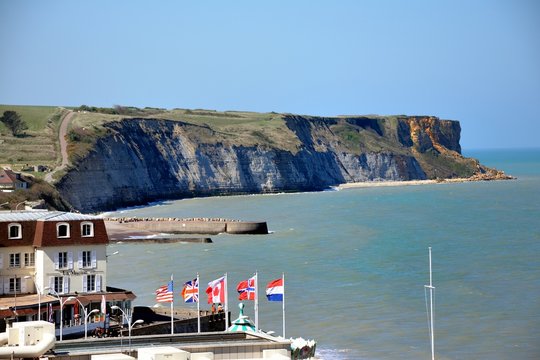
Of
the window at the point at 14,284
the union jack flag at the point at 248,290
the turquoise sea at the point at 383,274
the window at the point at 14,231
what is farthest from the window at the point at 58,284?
the turquoise sea at the point at 383,274

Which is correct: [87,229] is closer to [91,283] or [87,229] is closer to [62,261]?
[62,261]

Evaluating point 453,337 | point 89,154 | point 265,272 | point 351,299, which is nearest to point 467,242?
point 265,272

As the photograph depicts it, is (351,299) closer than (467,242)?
Yes

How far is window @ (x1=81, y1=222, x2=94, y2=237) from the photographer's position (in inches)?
1966

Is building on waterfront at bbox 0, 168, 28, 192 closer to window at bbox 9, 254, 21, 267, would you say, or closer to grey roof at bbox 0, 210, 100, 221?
grey roof at bbox 0, 210, 100, 221

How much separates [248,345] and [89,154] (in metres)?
161

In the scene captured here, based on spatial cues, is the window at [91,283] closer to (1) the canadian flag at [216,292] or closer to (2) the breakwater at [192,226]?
(1) the canadian flag at [216,292]

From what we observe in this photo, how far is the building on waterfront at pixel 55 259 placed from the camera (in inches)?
1933

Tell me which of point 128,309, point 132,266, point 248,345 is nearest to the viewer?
point 248,345

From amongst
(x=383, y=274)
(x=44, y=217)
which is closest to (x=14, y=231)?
(x=44, y=217)

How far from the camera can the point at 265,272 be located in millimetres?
90125

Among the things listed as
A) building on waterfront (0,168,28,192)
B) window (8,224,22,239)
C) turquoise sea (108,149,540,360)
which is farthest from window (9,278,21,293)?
building on waterfront (0,168,28,192)

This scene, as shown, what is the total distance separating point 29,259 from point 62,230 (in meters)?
1.68

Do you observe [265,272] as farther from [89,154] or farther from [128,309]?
[89,154]
